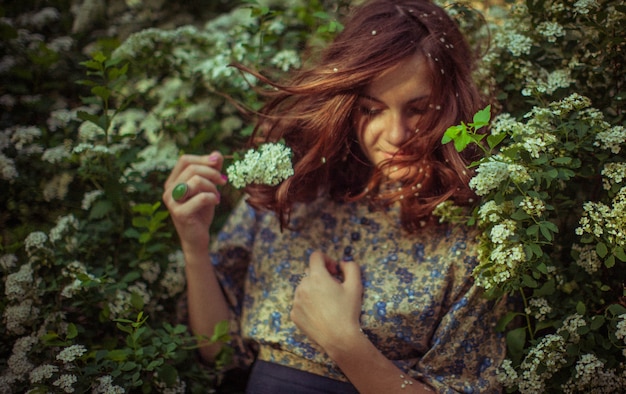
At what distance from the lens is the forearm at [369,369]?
137 centimetres

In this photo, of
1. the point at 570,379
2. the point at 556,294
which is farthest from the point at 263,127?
the point at 570,379

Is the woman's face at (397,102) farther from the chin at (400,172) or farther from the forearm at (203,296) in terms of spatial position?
the forearm at (203,296)

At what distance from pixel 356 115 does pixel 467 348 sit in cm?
72

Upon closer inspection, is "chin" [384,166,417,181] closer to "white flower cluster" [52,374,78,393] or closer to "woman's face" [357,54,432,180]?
"woman's face" [357,54,432,180]

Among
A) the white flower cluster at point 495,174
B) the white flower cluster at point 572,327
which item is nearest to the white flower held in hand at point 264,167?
the white flower cluster at point 495,174

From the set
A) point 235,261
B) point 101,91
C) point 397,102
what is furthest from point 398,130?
point 101,91

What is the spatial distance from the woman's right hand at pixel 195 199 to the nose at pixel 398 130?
0.54 meters

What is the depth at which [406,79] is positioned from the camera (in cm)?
142

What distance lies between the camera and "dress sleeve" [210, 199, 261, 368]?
5.85 feet

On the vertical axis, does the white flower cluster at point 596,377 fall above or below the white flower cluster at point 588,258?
below

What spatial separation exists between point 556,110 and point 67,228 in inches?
56.0

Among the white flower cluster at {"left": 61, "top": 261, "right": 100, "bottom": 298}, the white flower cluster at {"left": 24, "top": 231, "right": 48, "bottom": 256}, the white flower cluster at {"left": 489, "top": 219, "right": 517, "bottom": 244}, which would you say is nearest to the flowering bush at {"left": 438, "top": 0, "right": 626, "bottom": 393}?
the white flower cluster at {"left": 489, "top": 219, "right": 517, "bottom": 244}

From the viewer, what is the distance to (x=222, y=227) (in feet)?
6.54

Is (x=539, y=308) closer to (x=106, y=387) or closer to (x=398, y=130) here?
(x=398, y=130)
